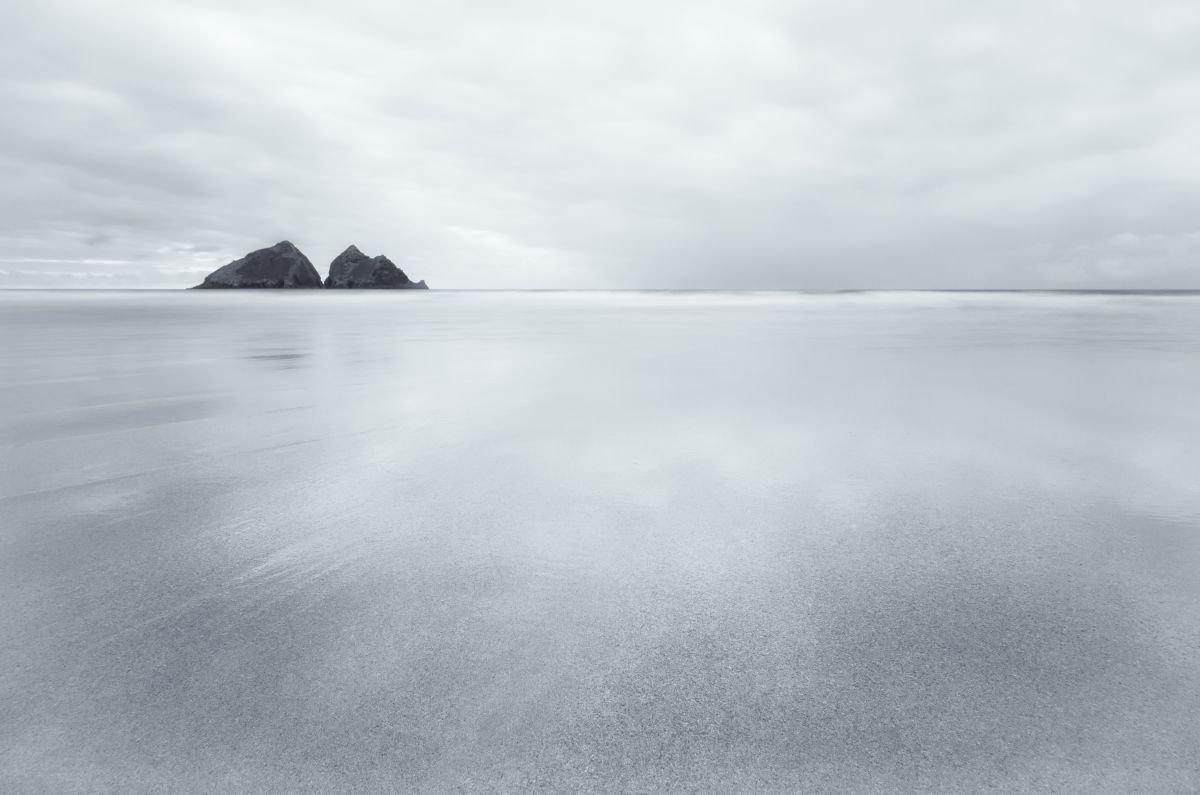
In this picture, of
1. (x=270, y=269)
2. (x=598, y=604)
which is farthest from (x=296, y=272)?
(x=598, y=604)

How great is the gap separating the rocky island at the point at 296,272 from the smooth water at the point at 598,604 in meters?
132

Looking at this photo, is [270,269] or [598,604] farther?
[270,269]

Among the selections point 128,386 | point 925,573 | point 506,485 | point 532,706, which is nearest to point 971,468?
point 925,573

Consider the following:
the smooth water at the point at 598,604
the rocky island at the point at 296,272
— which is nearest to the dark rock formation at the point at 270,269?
the rocky island at the point at 296,272

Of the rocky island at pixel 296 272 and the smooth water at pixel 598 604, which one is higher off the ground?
the rocky island at pixel 296 272

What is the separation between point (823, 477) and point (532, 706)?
3.40 meters

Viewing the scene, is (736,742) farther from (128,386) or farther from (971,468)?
(128,386)

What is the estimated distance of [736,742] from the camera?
2.09m

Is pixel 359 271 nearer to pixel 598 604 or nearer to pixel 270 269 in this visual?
pixel 270 269

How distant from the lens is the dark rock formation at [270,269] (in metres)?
124

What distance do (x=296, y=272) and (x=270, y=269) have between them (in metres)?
4.50

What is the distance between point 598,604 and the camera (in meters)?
2.97

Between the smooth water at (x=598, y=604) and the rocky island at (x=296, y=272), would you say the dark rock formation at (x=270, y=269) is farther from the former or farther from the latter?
the smooth water at (x=598, y=604)

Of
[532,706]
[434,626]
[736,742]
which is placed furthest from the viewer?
[434,626]
